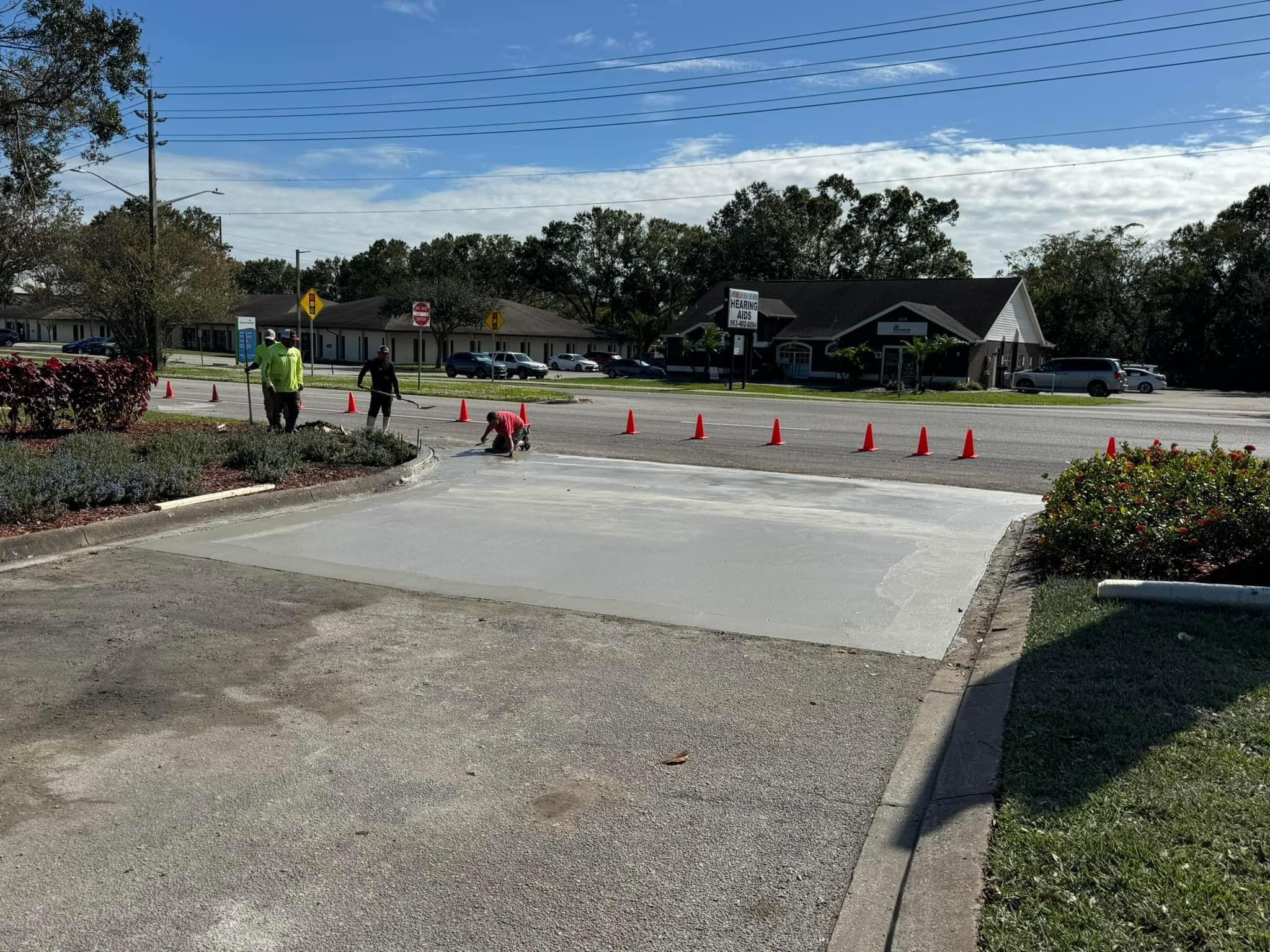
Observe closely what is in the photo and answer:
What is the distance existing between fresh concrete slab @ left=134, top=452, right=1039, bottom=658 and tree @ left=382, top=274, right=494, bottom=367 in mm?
57339

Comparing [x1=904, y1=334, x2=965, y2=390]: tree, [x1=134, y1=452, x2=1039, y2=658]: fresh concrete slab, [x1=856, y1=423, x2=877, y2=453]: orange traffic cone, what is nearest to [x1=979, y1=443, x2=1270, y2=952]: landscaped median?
[x1=134, y1=452, x2=1039, y2=658]: fresh concrete slab

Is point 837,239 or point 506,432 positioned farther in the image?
point 837,239

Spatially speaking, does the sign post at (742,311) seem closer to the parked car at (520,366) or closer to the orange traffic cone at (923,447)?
the parked car at (520,366)

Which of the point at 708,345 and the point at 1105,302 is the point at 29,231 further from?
the point at 1105,302

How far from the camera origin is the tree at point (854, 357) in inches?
1923

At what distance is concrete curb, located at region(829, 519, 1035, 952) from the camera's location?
3.29 metres

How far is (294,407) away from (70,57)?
35.5ft

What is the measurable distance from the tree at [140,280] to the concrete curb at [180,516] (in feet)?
110

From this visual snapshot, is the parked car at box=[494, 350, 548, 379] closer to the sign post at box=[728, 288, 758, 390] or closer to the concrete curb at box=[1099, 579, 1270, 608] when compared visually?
the sign post at box=[728, 288, 758, 390]

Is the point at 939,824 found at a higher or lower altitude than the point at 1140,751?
lower

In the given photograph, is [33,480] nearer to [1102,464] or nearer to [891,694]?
[891,694]

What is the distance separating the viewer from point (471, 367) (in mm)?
53344

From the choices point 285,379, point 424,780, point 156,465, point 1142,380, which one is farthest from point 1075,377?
point 424,780

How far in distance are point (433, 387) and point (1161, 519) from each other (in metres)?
30.5
